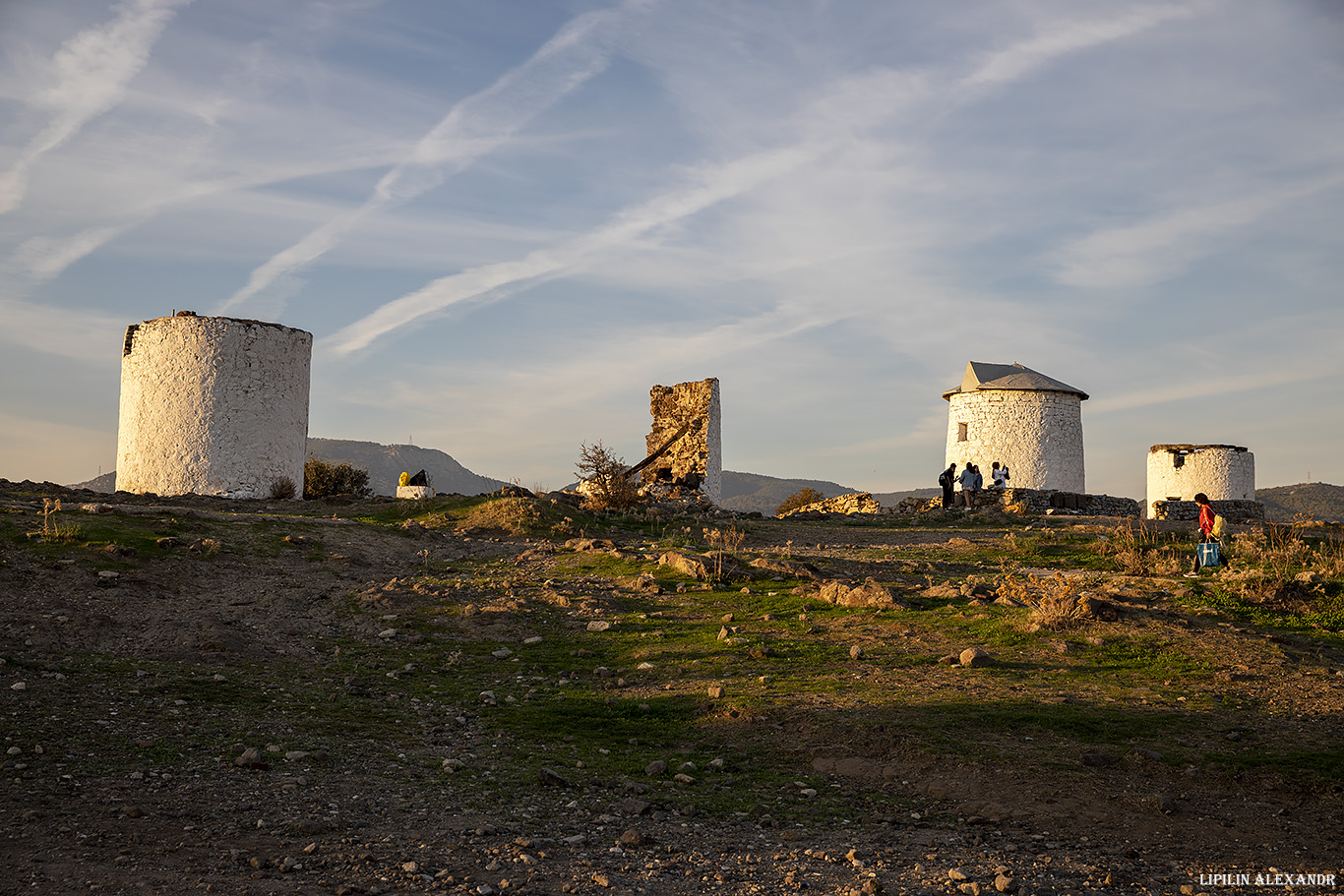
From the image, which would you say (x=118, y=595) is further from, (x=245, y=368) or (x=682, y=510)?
(x=682, y=510)

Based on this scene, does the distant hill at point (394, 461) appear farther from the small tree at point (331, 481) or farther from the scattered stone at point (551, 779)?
the scattered stone at point (551, 779)

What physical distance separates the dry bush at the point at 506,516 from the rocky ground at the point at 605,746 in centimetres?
478

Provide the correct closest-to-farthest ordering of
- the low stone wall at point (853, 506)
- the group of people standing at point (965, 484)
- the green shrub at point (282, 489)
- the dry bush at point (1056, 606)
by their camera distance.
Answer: the dry bush at point (1056, 606), the green shrub at point (282, 489), the group of people standing at point (965, 484), the low stone wall at point (853, 506)

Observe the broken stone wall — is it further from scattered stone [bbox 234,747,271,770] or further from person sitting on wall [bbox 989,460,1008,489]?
scattered stone [bbox 234,747,271,770]

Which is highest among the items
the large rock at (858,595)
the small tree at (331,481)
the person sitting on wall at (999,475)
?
the person sitting on wall at (999,475)

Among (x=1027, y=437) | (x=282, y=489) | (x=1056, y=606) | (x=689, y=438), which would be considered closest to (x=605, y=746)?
(x=1056, y=606)

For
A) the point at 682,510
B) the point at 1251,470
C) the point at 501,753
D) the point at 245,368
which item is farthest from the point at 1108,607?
the point at 1251,470

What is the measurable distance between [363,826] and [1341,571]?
32.4 ft

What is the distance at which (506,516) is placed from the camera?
14.7 m

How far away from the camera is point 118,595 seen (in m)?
8.10

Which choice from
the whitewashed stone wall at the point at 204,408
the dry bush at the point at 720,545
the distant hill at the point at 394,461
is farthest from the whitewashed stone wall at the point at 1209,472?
the distant hill at the point at 394,461

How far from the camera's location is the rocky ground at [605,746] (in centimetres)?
397

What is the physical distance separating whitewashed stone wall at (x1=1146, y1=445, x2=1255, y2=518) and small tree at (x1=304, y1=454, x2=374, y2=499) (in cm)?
2667

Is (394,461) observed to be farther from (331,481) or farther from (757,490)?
(331,481)
